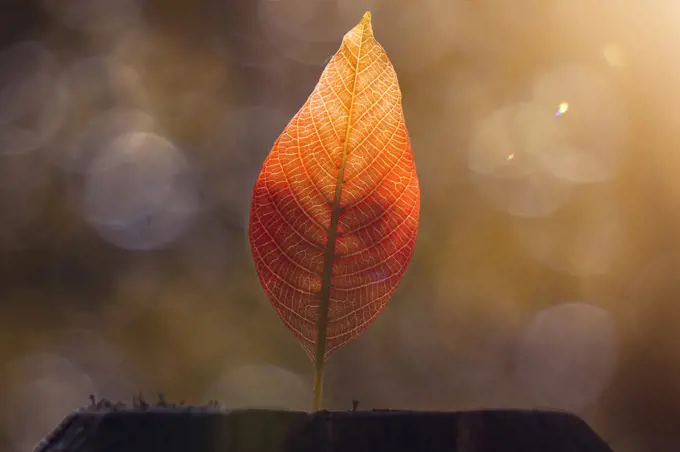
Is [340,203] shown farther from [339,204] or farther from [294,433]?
[294,433]

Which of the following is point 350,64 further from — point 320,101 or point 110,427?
point 110,427

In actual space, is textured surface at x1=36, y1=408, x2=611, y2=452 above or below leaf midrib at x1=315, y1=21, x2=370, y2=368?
below

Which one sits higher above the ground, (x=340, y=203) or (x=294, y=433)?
(x=340, y=203)

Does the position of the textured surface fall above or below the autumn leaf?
below

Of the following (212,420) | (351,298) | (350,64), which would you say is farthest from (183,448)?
(350,64)

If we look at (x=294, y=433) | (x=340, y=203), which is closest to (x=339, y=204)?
(x=340, y=203)
